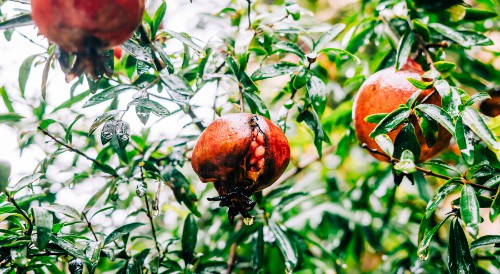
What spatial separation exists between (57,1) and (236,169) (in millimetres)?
454

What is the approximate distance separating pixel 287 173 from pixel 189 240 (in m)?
0.79

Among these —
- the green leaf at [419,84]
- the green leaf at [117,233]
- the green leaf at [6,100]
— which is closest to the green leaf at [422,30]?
the green leaf at [419,84]

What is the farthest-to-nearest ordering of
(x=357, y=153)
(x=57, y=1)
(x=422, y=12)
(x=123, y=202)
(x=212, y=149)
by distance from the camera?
(x=357, y=153) → (x=123, y=202) → (x=422, y=12) → (x=212, y=149) → (x=57, y=1)

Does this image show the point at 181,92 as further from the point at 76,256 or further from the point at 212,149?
the point at 76,256

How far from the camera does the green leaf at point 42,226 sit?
87 cm

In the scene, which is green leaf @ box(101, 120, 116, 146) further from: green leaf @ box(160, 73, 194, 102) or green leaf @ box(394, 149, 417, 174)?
green leaf @ box(394, 149, 417, 174)

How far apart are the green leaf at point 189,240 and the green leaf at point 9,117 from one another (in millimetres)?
552

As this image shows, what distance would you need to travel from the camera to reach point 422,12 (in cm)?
151

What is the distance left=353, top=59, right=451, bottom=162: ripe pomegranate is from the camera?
1.10m

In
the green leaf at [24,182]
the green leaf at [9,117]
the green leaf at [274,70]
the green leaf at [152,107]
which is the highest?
the green leaf at [152,107]

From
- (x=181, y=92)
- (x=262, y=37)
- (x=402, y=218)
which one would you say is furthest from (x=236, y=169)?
(x=402, y=218)

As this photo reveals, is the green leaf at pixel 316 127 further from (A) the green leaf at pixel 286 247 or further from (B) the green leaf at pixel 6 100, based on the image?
(B) the green leaf at pixel 6 100

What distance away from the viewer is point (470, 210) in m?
0.85

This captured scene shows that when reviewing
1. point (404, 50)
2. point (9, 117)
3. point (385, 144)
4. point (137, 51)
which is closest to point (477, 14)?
point (404, 50)
